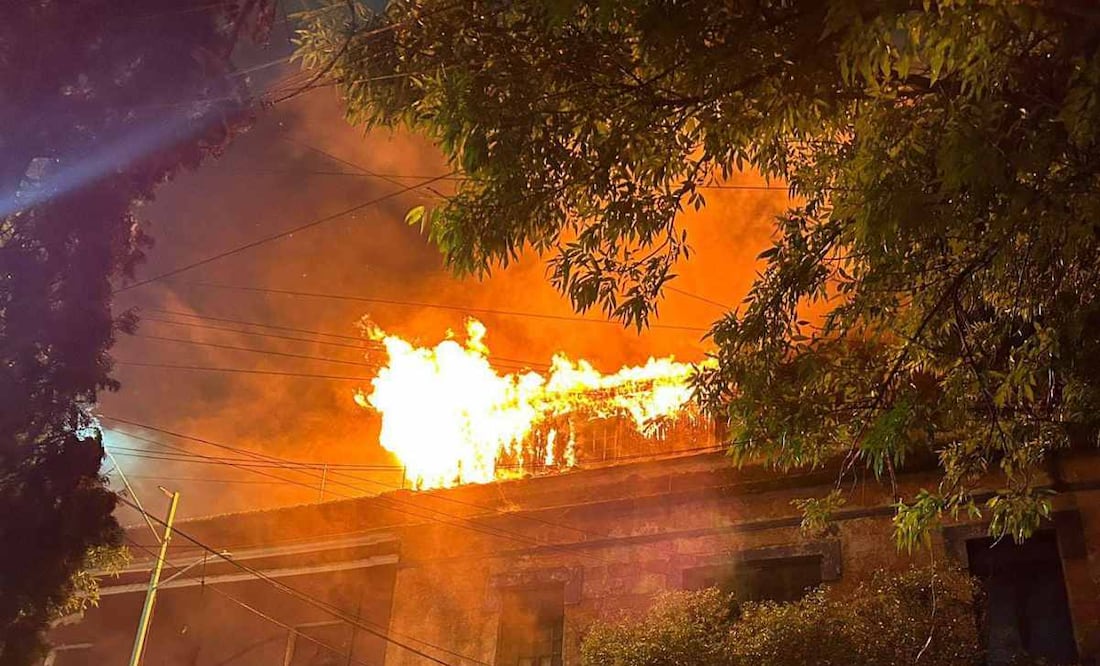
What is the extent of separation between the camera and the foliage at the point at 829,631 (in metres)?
10.2

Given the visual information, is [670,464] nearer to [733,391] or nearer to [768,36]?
[733,391]

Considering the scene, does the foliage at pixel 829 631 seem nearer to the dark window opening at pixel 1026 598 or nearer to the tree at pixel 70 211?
the dark window opening at pixel 1026 598

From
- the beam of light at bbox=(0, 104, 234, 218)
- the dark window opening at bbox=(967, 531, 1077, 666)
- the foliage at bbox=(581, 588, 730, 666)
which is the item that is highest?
the beam of light at bbox=(0, 104, 234, 218)

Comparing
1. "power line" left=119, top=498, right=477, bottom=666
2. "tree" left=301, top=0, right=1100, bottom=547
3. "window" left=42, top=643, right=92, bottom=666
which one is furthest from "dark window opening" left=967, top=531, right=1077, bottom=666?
"window" left=42, top=643, right=92, bottom=666

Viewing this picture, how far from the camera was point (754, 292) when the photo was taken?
761cm

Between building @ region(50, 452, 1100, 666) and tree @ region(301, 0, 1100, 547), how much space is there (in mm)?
5321

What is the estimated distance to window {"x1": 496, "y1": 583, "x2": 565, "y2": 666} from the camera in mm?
14867

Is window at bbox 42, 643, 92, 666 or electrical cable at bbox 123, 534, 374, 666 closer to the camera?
electrical cable at bbox 123, 534, 374, 666

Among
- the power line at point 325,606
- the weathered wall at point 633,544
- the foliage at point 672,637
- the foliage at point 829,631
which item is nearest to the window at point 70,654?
the power line at point 325,606

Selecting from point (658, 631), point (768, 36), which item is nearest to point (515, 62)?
point (768, 36)

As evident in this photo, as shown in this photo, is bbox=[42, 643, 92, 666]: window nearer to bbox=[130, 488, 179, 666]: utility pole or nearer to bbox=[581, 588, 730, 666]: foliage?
bbox=[130, 488, 179, 666]: utility pole

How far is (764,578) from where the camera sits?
13.7m

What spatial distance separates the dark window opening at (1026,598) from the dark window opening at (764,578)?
2229 millimetres

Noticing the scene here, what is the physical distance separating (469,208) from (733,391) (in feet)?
10.3
